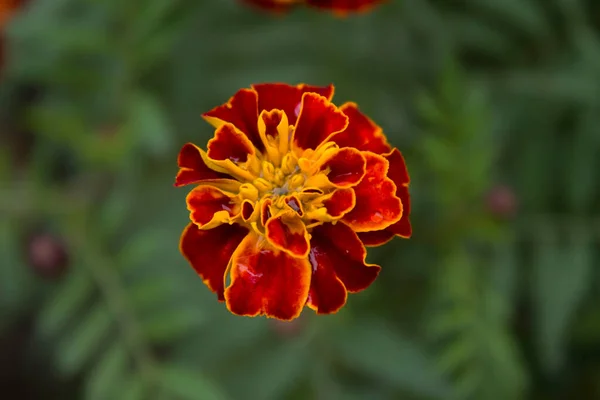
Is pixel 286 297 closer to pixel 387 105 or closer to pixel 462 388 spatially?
pixel 462 388

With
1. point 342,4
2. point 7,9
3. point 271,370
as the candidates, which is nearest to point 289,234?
point 342,4

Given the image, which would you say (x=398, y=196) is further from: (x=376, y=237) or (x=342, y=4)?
(x=342, y=4)

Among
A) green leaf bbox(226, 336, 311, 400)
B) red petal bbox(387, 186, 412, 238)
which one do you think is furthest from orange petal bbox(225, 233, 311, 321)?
green leaf bbox(226, 336, 311, 400)

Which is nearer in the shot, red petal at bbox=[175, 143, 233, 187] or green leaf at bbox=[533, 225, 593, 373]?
red petal at bbox=[175, 143, 233, 187]

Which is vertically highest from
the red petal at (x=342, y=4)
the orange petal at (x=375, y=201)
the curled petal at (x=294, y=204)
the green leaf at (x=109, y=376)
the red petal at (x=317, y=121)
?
the red petal at (x=342, y=4)

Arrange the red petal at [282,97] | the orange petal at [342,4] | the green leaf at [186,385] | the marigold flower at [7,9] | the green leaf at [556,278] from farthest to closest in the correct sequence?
the marigold flower at [7,9], the green leaf at [556,278], the green leaf at [186,385], the orange petal at [342,4], the red petal at [282,97]

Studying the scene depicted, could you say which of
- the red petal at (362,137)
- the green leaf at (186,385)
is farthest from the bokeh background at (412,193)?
the red petal at (362,137)

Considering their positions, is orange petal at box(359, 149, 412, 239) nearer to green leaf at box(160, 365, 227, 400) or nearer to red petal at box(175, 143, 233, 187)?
red petal at box(175, 143, 233, 187)

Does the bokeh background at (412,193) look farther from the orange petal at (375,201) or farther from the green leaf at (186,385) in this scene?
the orange petal at (375,201)
